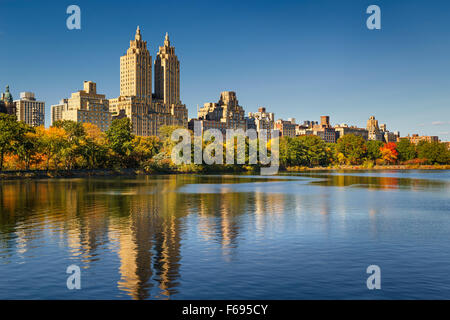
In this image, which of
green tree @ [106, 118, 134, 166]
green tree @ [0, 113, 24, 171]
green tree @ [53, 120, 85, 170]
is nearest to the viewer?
green tree @ [0, 113, 24, 171]

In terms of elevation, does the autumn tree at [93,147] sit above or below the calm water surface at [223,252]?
above

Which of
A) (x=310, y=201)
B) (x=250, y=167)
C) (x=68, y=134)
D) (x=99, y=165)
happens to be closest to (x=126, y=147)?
(x=99, y=165)


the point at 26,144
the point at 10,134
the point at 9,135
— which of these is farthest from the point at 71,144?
the point at 9,135

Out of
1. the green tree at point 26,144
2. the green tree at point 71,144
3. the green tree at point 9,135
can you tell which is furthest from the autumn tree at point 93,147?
the green tree at point 9,135

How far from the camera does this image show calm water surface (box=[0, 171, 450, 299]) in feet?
56.4

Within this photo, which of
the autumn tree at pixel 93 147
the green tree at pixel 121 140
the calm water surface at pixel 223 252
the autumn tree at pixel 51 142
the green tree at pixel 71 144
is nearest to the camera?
the calm water surface at pixel 223 252

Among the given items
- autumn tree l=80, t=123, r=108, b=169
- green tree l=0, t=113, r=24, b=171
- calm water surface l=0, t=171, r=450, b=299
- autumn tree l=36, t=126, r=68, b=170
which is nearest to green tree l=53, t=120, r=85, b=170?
autumn tree l=36, t=126, r=68, b=170

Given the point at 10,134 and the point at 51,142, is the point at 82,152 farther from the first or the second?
the point at 10,134

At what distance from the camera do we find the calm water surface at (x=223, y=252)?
56.4ft

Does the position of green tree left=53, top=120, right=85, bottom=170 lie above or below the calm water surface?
above

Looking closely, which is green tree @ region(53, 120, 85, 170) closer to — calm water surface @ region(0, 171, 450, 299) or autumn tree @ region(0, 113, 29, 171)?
autumn tree @ region(0, 113, 29, 171)

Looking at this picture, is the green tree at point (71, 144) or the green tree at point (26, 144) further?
the green tree at point (71, 144)

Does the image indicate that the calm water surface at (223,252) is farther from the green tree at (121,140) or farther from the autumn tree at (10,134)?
the green tree at (121,140)
